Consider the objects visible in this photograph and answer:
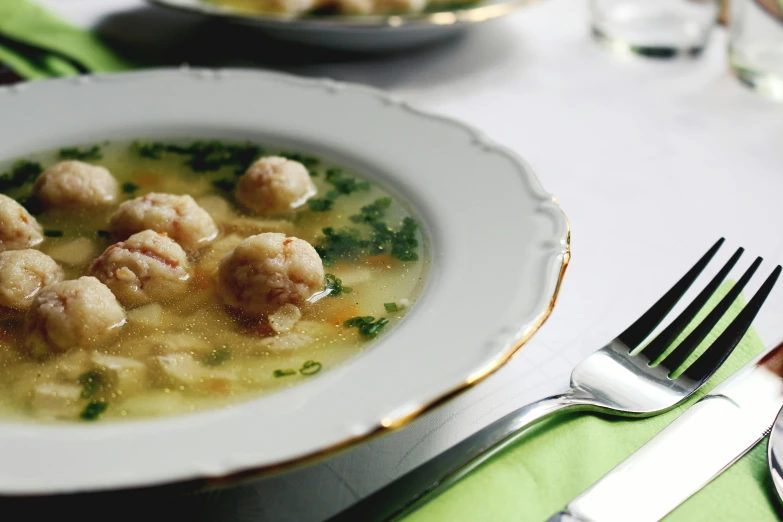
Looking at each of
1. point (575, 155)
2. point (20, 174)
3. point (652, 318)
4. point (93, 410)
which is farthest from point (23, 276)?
point (575, 155)

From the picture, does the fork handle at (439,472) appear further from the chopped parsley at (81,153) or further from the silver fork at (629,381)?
the chopped parsley at (81,153)

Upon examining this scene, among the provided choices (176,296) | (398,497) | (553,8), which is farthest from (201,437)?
(553,8)

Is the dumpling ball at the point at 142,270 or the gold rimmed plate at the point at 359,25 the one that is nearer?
the dumpling ball at the point at 142,270

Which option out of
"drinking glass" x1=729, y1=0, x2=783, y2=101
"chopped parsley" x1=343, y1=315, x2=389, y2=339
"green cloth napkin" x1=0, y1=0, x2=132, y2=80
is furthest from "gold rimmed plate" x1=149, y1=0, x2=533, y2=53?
"chopped parsley" x1=343, y1=315, x2=389, y2=339

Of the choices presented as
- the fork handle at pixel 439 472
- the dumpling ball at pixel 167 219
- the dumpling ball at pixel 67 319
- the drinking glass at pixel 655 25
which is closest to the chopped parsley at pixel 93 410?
the dumpling ball at pixel 67 319

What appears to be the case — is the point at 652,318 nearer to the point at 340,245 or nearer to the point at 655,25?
the point at 340,245

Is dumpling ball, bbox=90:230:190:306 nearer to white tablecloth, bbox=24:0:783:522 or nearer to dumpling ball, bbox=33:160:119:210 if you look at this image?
dumpling ball, bbox=33:160:119:210
